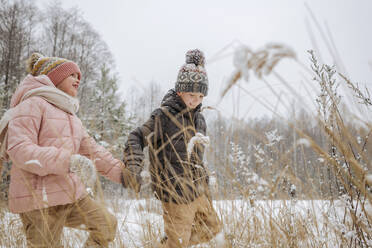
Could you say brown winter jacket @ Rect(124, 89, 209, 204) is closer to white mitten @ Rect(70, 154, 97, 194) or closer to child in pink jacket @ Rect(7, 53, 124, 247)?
child in pink jacket @ Rect(7, 53, 124, 247)

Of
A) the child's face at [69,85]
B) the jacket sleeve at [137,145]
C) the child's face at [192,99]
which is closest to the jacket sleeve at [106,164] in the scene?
the jacket sleeve at [137,145]

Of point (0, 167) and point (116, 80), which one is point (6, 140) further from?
point (116, 80)

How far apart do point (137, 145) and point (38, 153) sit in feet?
2.42

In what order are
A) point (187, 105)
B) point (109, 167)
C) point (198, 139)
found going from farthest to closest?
point (187, 105) → point (109, 167) → point (198, 139)

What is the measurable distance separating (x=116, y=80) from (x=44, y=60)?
10.4 metres

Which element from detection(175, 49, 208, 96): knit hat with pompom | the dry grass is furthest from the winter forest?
detection(175, 49, 208, 96): knit hat with pompom

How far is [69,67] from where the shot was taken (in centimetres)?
207

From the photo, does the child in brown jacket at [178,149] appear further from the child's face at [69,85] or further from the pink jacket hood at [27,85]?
the pink jacket hood at [27,85]

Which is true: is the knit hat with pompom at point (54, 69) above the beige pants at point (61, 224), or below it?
above

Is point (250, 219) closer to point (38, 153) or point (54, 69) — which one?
point (38, 153)

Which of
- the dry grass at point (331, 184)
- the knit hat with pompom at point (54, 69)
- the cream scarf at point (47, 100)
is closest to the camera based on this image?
the dry grass at point (331, 184)

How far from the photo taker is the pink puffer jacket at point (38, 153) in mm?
1490

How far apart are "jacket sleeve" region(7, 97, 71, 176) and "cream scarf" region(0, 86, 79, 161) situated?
101 mm

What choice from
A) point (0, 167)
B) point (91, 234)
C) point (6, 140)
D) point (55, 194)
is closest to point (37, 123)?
point (6, 140)
